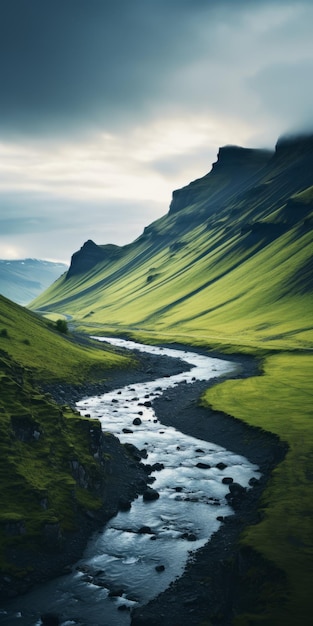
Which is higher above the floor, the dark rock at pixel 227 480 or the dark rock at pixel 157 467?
the dark rock at pixel 227 480

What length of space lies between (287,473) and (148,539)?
1951 cm

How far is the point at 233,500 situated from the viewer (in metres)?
56.2

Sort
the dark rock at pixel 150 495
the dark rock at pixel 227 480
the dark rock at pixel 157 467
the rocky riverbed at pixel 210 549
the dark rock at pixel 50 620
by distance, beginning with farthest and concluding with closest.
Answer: the dark rock at pixel 157 467 < the dark rock at pixel 227 480 < the dark rock at pixel 150 495 < the rocky riverbed at pixel 210 549 < the dark rock at pixel 50 620

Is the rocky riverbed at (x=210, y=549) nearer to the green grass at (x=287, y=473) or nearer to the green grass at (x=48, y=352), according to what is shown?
the green grass at (x=287, y=473)

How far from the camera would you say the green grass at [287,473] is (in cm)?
3809

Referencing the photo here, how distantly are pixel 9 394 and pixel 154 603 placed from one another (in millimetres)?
34519

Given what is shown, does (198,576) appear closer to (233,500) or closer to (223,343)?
(233,500)

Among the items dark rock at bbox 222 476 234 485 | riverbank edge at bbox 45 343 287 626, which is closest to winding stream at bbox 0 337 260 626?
dark rock at bbox 222 476 234 485

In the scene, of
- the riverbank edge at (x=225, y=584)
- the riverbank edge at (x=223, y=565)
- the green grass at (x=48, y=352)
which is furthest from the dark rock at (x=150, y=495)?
the green grass at (x=48, y=352)

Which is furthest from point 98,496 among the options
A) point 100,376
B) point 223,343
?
point 223,343

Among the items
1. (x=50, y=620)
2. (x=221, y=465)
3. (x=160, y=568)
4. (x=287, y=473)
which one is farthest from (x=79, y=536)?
(x=287, y=473)

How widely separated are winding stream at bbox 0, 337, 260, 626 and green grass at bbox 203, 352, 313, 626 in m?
5.99

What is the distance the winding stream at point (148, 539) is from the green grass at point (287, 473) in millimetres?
5990

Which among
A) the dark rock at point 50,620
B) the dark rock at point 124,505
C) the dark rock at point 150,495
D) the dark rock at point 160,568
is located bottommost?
the dark rock at point 50,620
